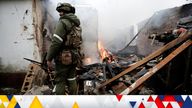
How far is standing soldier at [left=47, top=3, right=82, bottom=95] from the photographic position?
5.77m

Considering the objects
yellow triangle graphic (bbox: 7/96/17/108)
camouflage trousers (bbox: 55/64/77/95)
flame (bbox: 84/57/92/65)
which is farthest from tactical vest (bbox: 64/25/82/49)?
flame (bbox: 84/57/92/65)

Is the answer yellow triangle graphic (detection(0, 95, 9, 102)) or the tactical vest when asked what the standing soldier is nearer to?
the tactical vest

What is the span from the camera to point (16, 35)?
990cm


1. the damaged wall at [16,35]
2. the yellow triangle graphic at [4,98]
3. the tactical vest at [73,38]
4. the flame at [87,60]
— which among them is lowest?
the flame at [87,60]

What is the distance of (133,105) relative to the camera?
245 cm

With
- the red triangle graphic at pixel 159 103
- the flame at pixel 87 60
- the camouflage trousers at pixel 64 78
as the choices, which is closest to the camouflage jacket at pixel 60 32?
the camouflage trousers at pixel 64 78

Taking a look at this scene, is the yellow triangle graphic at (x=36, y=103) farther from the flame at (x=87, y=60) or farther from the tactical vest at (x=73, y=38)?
the flame at (x=87, y=60)

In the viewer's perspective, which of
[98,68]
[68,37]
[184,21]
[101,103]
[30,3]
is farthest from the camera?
[30,3]

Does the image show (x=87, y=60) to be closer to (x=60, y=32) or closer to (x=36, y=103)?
(x=60, y=32)

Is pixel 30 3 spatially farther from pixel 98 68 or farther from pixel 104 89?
pixel 104 89

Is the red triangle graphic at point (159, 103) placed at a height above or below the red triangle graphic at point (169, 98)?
below

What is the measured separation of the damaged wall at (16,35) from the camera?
388 inches

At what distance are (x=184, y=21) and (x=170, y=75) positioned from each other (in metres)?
1.24

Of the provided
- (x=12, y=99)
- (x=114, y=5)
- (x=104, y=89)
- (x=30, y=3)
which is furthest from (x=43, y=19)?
(x=114, y=5)
